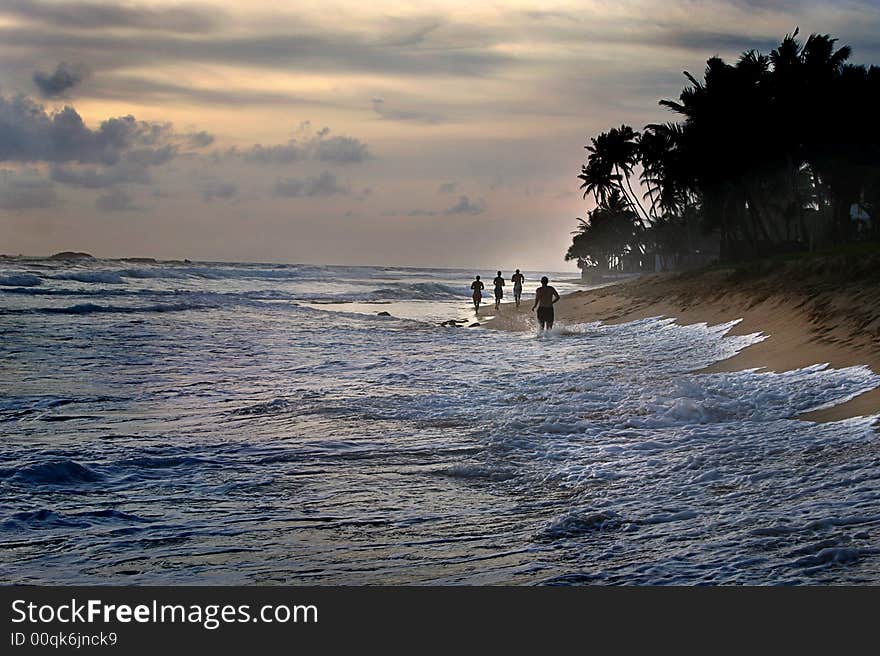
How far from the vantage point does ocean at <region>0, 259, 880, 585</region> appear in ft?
16.1

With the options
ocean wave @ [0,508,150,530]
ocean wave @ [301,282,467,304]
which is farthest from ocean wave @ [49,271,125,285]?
ocean wave @ [0,508,150,530]

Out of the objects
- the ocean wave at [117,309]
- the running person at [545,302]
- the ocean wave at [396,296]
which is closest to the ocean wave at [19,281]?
the ocean wave at [396,296]

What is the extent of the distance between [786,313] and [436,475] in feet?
39.3

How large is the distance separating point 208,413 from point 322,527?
5.09m

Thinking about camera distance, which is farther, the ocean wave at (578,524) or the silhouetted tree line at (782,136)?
the silhouetted tree line at (782,136)

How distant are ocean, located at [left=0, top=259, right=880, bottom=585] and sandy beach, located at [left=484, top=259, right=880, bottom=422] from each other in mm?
576

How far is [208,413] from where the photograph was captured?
10.4 metres

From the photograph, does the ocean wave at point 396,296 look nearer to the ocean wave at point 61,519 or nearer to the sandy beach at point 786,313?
the sandy beach at point 786,313

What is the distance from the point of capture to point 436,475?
723 cm

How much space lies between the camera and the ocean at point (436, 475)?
4.91 m

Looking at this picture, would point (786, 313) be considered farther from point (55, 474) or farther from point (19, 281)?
point (19, 281)

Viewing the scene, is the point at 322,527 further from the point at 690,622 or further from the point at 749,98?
the point at 749,98

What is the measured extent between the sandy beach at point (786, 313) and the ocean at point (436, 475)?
0.58 metres

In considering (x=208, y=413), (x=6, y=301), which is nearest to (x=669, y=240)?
(x=6, y=301)
